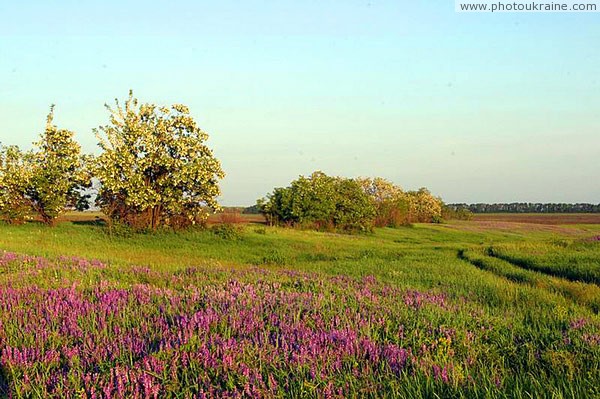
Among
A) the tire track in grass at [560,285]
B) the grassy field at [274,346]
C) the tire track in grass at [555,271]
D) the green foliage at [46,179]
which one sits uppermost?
the green foliage at [46,179]

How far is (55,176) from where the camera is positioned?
42.1 meters

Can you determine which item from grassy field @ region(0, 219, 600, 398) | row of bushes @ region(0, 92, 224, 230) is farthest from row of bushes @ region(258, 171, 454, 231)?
grassy field @ region(0, 219, 600, 398)

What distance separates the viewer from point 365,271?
677 inches

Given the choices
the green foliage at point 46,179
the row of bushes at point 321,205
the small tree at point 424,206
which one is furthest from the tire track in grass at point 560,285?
the small tree at point 424,206

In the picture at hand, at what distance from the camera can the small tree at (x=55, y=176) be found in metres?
41.6

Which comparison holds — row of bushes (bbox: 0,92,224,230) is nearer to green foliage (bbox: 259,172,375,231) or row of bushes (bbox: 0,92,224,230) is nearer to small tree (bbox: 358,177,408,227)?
green foliage (bbox: 259,172,375,231)

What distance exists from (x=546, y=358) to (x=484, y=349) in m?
0.60

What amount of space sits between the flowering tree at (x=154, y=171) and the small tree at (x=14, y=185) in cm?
797

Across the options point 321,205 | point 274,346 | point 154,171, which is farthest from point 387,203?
point 274,346

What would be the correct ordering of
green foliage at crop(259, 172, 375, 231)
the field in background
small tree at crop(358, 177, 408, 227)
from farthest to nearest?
the field in background → small tree at crop(358, 177, 408, 227) → green foliage at crop(259, 172, 375, 231)

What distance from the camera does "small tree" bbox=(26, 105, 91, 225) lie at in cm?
4156

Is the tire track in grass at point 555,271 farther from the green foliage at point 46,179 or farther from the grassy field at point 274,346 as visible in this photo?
the green foliage at point 46,179

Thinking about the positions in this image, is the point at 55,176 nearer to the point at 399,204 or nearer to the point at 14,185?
the point at 14,185

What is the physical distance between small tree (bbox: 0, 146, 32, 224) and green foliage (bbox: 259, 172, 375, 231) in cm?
3077
